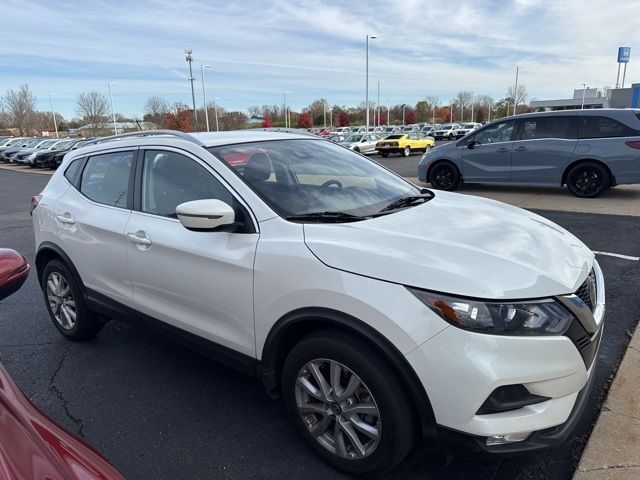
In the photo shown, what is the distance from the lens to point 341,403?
2350 mm

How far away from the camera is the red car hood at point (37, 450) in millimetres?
Answer: 1229

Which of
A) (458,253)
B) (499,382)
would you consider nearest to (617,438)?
(499,382)

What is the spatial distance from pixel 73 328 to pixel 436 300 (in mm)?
3343

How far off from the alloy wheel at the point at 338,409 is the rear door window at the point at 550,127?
961cm

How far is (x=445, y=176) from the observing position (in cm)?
1192

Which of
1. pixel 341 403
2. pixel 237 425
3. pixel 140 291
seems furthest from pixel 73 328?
pixel 341 403

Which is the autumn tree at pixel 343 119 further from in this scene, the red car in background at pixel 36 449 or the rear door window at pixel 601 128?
the red car in background at pixel 36 449

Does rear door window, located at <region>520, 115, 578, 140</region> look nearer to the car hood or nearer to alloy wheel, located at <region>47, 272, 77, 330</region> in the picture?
the car hood

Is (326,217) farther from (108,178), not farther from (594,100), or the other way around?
(594,100)

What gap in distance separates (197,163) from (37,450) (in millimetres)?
1952

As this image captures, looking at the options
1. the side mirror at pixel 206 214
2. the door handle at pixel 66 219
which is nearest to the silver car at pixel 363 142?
the door handle at pixel 66 219

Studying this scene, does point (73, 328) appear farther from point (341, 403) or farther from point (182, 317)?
point (341, 403)

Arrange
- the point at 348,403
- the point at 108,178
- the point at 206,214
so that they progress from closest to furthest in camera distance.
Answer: the point at 348,403 < the point at 206,214 < the point at 108,178

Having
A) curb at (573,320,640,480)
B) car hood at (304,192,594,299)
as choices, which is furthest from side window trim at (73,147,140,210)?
curb at (573,320,640,480)
